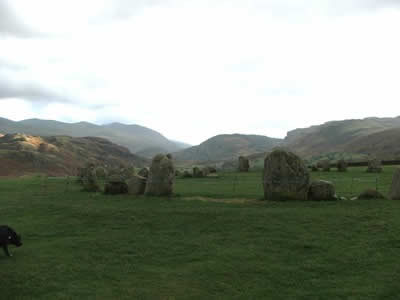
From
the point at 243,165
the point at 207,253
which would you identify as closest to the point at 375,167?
the point at 243,165

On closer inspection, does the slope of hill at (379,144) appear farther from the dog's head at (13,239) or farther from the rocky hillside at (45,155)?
the dog's head at (13,239)

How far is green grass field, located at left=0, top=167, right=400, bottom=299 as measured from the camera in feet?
30.1

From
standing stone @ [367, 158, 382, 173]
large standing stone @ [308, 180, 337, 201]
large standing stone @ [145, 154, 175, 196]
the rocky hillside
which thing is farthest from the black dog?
the rocky hillside

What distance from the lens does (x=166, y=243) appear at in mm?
13062

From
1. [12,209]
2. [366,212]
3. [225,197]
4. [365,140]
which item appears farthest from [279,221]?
[365,140]

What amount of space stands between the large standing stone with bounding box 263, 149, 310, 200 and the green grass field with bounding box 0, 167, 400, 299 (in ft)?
6.43

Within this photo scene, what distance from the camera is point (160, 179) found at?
82.7 feet

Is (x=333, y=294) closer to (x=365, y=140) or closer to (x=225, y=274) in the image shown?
(x=225, y=274)

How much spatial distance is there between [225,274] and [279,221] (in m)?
5.95

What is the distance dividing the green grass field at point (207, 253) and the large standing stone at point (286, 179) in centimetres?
196

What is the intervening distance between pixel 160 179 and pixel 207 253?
13.7 m

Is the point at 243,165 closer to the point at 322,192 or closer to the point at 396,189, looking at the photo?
the point at 322,192

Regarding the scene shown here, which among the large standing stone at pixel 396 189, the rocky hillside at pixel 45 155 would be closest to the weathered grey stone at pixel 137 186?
the large standing stone at pixel 396 189

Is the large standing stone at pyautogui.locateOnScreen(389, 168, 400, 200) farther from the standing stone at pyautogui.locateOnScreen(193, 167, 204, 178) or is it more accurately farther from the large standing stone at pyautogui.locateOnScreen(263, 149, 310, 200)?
the standing stone at pyautogui.locateOnScreen(193, 167, 204, 178)
